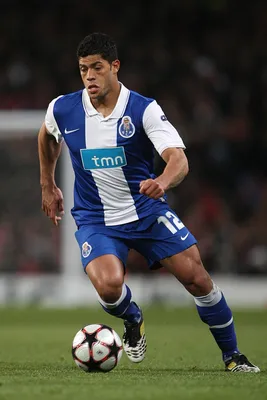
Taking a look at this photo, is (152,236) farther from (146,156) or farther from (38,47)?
(38,47)

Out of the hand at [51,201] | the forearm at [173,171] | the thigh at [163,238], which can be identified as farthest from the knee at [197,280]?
the hand at [51,201]

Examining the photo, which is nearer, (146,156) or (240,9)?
(146,156)

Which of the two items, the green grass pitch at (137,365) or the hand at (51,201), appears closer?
the green grass pitch at (137,365)

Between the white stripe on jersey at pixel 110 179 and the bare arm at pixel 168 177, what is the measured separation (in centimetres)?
45

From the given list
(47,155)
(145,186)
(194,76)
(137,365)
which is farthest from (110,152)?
(194,76)

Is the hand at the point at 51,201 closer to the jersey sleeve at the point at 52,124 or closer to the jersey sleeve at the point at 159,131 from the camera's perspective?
the jersey sleeve at the point at 52,124

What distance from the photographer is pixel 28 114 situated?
52.5 feet

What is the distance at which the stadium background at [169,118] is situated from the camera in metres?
15.7

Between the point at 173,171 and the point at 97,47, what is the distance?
0.99 meters

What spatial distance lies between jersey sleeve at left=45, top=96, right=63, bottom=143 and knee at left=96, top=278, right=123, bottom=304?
1.18 metres

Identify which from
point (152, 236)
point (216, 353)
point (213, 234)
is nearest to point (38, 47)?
point (213, 234)

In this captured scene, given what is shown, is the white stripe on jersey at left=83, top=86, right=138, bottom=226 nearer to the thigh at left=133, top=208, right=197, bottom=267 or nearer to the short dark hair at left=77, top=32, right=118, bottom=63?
the thigh at left=133, top=208, right=197, bottom=267

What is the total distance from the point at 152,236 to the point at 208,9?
13.7 meters

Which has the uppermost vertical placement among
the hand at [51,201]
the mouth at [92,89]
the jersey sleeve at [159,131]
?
the mouth at [92,89]
